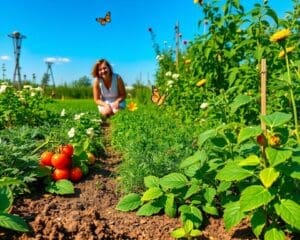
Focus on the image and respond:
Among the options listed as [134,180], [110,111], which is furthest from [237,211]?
[110,111]

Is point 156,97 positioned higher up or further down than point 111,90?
further down

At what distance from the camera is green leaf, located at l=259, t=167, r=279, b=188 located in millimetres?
2338

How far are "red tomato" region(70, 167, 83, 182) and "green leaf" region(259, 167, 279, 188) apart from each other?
179 centimetres

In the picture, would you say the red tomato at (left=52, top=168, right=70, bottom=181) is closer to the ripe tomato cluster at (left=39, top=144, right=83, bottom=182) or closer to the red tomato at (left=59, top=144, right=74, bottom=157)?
the ripe tomato cluster at (left=39, top=144, right=83, bottom=182)

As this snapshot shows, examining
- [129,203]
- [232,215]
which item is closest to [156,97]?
[129,203]

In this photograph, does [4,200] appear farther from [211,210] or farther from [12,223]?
[211,210]

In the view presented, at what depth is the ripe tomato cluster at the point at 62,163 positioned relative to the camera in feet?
12.2

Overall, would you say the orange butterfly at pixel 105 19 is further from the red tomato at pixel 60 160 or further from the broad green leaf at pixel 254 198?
the broad green leaf at pixel 254 198

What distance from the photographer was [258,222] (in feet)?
8.36

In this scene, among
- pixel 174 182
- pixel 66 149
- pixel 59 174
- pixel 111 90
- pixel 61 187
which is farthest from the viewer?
pixel 111 90

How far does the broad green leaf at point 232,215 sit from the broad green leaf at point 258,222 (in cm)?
6

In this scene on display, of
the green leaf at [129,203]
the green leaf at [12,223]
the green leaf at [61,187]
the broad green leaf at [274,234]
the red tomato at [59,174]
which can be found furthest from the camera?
the red tomato at [59,174]

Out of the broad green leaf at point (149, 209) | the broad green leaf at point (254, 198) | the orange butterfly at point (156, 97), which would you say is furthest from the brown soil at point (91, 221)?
the orange butterfly at point (156, 97)

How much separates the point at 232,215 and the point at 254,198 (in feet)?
0.88
